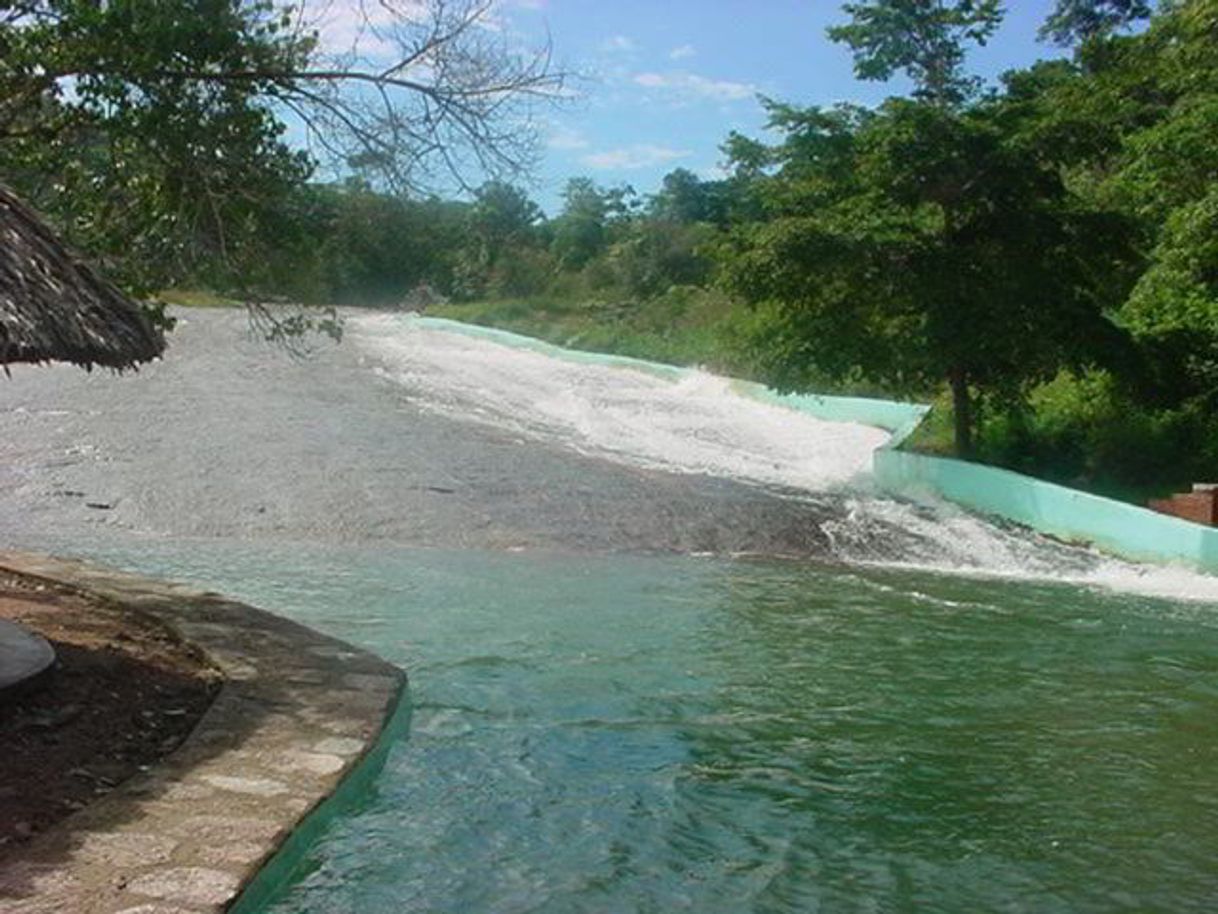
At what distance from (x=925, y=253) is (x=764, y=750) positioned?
1138 cm

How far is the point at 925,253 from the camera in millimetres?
16938

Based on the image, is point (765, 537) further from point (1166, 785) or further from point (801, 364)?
point (1166, 785)

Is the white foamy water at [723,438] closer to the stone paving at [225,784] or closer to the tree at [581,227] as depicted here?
the stone paving at [225,784]

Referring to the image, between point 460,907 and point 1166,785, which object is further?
point 1166,785

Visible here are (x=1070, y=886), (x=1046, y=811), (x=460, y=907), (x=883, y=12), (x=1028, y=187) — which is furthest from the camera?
(x=883, y=12)

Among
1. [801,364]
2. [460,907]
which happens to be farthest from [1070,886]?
[801,364]

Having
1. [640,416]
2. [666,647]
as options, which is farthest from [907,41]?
[666,647]

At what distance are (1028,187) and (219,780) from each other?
14.4 meters

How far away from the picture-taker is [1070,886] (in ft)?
16.5

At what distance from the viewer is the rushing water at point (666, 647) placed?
16.9 ft

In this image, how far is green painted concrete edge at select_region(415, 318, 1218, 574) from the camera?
43.1ft

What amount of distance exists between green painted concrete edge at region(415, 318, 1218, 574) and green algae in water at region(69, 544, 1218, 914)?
1.69m

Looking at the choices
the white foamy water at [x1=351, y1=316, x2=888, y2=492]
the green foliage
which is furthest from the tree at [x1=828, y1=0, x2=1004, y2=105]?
the green foliage

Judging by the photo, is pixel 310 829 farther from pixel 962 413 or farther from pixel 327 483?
pixel 962 413
